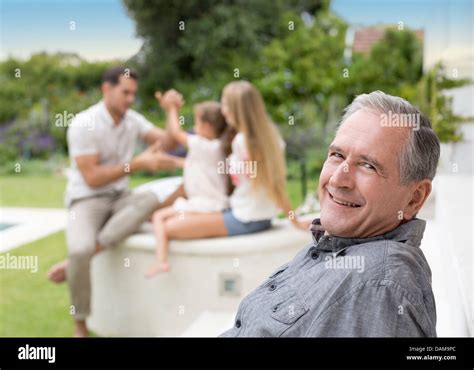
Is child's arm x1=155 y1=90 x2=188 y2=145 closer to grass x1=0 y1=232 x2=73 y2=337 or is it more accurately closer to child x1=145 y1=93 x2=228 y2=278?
child x1=145 y1=93 x2=228 y2=278

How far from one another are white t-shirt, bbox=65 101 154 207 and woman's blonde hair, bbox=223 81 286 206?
0.36 metres

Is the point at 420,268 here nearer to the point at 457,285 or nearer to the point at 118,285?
the point at 457,285

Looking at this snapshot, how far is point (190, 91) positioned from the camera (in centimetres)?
463

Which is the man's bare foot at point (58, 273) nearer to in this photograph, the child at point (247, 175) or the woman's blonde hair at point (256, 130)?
the child at point (247, 175)

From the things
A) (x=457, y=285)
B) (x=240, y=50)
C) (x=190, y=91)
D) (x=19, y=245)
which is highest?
(x=240, y=50)

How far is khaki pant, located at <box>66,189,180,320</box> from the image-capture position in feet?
7.07

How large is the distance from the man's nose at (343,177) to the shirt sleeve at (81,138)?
4.72 ft

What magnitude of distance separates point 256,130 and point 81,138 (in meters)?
0.59

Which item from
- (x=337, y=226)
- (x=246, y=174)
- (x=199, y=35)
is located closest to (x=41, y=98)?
(x=199, y=35)

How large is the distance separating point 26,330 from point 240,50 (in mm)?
2701

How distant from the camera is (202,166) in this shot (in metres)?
2.26

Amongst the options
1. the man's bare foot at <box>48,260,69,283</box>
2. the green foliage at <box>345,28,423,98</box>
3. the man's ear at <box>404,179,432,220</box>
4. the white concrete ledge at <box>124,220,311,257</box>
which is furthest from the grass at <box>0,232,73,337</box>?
the green foliage at <box>345,28,423,98</box>

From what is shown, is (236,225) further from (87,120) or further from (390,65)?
(390,65)
